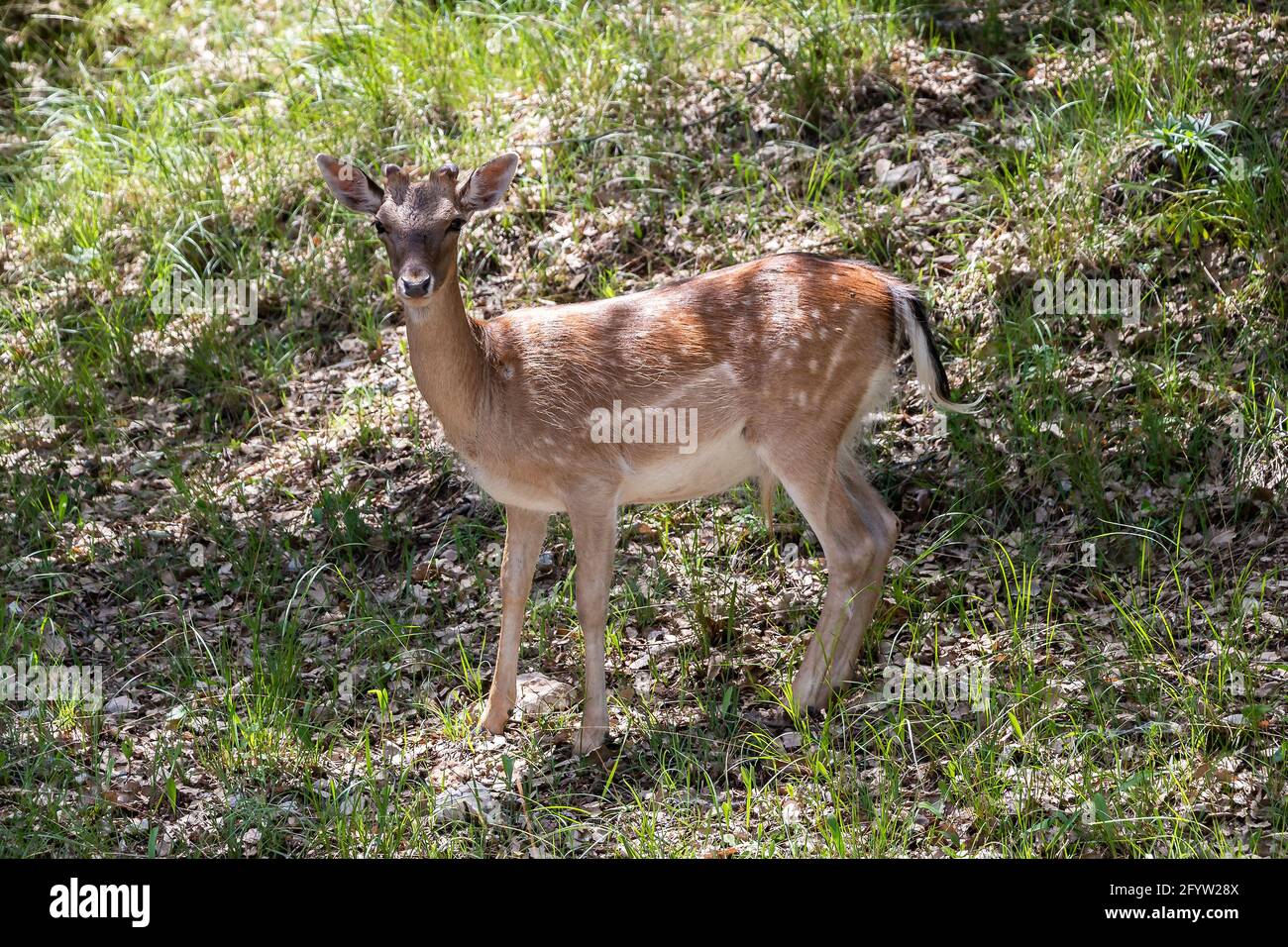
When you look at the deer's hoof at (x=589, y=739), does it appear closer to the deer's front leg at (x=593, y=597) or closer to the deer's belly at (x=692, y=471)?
the deer's front leg at (x=593, y=597)

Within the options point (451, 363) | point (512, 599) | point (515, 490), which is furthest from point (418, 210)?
point (512, 599)

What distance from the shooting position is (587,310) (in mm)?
5969

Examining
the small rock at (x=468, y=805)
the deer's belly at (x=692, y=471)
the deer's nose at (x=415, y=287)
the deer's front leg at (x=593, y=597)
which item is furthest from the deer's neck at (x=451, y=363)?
the small rock at (x=468, y=805)

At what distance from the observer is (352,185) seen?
548cm

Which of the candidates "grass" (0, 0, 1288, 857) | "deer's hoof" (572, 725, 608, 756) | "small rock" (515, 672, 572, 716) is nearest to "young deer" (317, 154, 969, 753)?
"deer's hoof" (572, 725, 608, 756)

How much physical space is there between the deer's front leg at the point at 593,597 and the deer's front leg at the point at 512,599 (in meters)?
0.35

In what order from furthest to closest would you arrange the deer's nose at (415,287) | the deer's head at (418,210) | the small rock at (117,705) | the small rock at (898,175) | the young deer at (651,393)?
the small rock at (898,175)
the small rock at (117,705)
the young deer at (651,393)
the deer's head at (418,210)
the deer's nose at (415,287)

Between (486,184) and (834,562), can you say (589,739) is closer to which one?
(834,562)

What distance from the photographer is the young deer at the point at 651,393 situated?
554cm

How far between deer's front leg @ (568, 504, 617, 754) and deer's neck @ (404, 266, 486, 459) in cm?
55

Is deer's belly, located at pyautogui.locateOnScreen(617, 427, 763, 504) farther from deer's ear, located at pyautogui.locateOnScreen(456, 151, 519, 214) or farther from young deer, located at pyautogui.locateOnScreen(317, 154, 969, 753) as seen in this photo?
deer's ear, located at pyautogui.locateOnScreen(456, 151, 519, 214)

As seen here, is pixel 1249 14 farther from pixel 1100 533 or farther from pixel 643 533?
pixel 643 533

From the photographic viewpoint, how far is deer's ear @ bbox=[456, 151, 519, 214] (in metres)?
5.48
